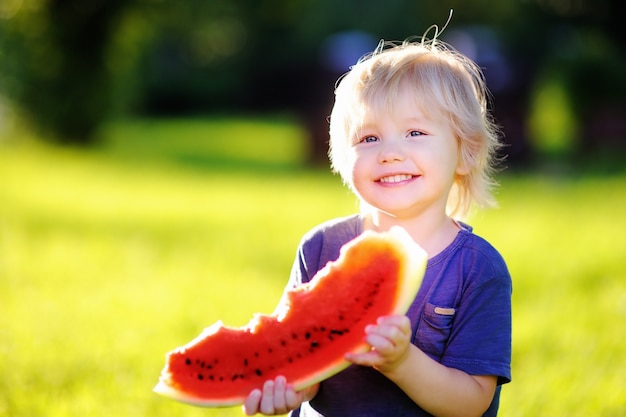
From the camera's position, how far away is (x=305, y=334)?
95.8 inches

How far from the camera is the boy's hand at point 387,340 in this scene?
6.98 feet

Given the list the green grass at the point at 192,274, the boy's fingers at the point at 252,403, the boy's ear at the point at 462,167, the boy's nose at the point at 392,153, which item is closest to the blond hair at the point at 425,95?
the boy's ear at the point at 462,167

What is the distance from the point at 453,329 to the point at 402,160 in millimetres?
508

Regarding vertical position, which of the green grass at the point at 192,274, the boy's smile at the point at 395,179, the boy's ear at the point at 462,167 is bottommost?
the green grass at the point at 192,274

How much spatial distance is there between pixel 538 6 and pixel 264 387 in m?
22.7

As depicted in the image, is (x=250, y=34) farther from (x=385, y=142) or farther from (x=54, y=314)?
(x=385, y=142)

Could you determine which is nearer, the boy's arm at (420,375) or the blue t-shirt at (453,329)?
the boy's arm at (420,375)

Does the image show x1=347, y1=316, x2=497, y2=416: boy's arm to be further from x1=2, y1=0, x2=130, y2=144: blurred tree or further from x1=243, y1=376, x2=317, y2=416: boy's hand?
x1=2, y1=0, x2=130, y2=144: blurred tree

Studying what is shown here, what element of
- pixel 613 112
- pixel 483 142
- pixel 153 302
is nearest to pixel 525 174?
pixel 613 112

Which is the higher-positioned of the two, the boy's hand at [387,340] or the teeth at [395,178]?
the teeth at [395,178]

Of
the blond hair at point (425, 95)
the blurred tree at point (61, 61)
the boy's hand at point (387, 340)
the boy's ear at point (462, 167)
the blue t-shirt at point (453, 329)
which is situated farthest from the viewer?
the blurred tree at point (61, 61)

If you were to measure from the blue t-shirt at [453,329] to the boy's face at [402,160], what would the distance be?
0.20 metres

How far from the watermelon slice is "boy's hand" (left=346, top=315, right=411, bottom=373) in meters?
0.11

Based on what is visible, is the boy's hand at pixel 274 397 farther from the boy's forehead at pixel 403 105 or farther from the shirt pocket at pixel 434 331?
the boy's forehead at pixel 403 105
